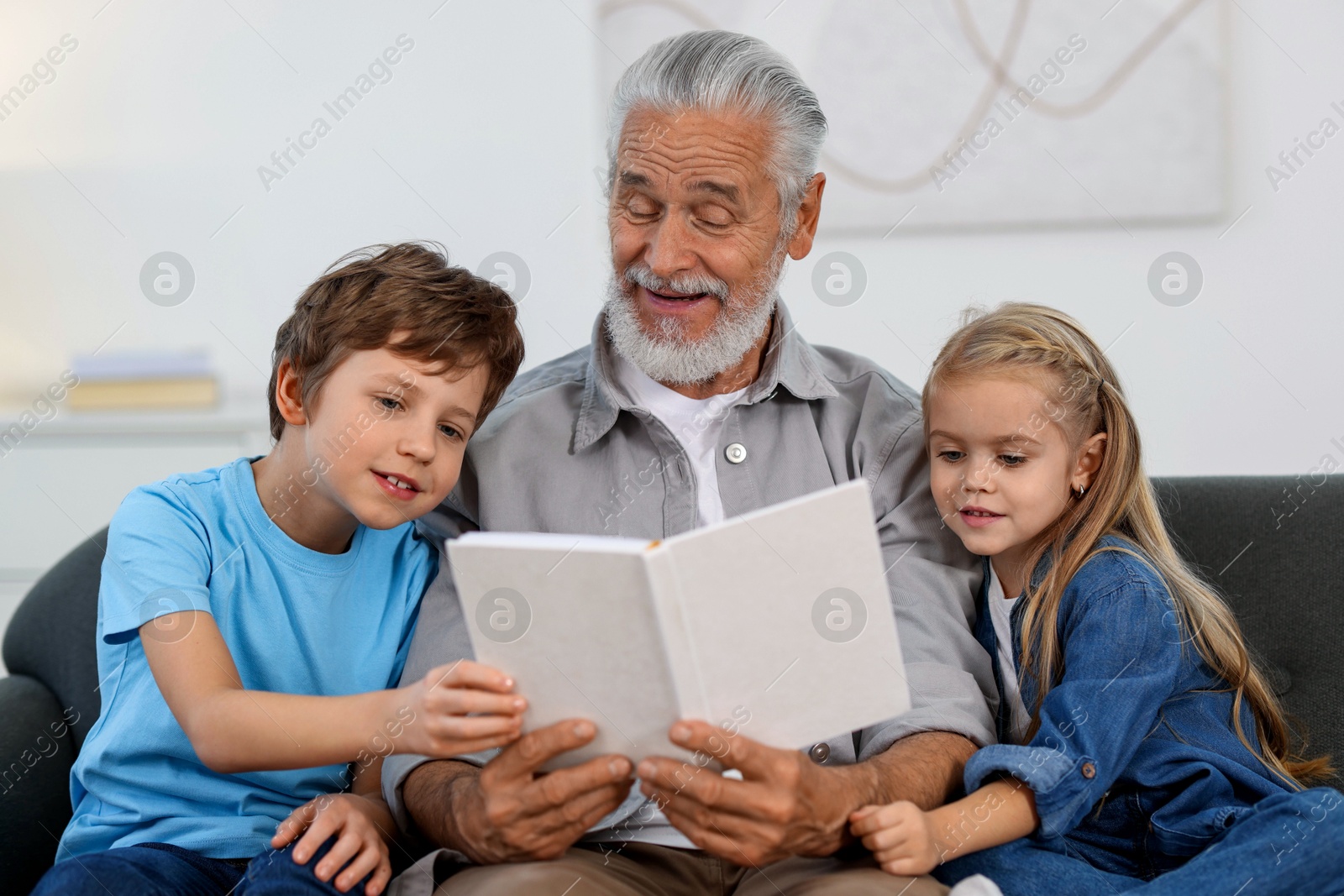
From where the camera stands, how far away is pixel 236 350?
3.27 m

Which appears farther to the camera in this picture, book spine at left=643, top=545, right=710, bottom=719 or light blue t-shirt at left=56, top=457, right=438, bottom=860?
light blue t-shirt at left=56, top=457, right=438, bottom=860

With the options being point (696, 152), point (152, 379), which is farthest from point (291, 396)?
point (152, 379)

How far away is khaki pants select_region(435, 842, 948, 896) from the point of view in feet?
4.54

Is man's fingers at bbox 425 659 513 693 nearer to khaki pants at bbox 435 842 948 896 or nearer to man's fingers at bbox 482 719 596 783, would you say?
man's fingers at bbox 482 719 596 783

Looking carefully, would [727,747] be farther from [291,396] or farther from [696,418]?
[291,396]

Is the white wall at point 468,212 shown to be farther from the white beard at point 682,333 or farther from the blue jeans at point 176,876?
the blue jeans at point 176,876

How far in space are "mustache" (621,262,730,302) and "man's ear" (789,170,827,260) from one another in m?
0.21

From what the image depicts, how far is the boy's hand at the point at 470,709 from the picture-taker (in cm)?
122

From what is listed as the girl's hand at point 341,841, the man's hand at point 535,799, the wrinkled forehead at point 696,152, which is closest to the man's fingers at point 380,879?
the girl's hand at point 341,841

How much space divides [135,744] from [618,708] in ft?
2.57

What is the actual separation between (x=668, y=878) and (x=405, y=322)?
89 centimetres

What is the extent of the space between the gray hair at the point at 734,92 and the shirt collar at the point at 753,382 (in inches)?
8.7

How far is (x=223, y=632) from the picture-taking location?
163 cm

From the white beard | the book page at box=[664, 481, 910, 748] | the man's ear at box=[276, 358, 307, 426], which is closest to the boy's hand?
the book page at box=[664, 481, 910, 748]
